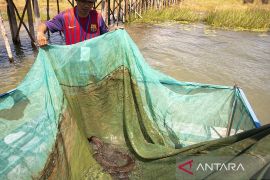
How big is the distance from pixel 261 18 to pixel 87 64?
16601 millimetres

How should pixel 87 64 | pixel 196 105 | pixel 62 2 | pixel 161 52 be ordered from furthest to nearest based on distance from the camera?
pixel 62 2, pixel 161 52, pixel 196 105, pixel 87 64

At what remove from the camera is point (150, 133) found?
3818 mm

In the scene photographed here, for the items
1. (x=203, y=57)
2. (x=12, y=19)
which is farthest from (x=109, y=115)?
(x=12, y=19)

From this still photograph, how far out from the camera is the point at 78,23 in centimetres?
403

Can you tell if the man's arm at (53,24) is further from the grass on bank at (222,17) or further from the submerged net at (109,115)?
the grass on bank at (222,17)

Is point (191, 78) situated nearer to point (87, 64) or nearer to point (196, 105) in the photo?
point (196, 105)

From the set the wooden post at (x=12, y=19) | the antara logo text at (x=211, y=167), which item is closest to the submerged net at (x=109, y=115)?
the antara logo text at (x=211, y=167)

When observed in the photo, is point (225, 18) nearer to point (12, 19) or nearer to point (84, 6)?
point (12, 19)

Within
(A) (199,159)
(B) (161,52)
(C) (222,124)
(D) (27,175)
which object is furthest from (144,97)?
(B) (161,52)

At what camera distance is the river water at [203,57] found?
8625mm

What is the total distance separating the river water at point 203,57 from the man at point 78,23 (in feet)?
14.6

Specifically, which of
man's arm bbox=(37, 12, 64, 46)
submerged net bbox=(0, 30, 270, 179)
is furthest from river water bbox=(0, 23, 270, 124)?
man's arm bbox=(37, 12, 64, 46)

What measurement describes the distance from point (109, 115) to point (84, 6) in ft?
5.09

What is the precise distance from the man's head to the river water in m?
4.66
